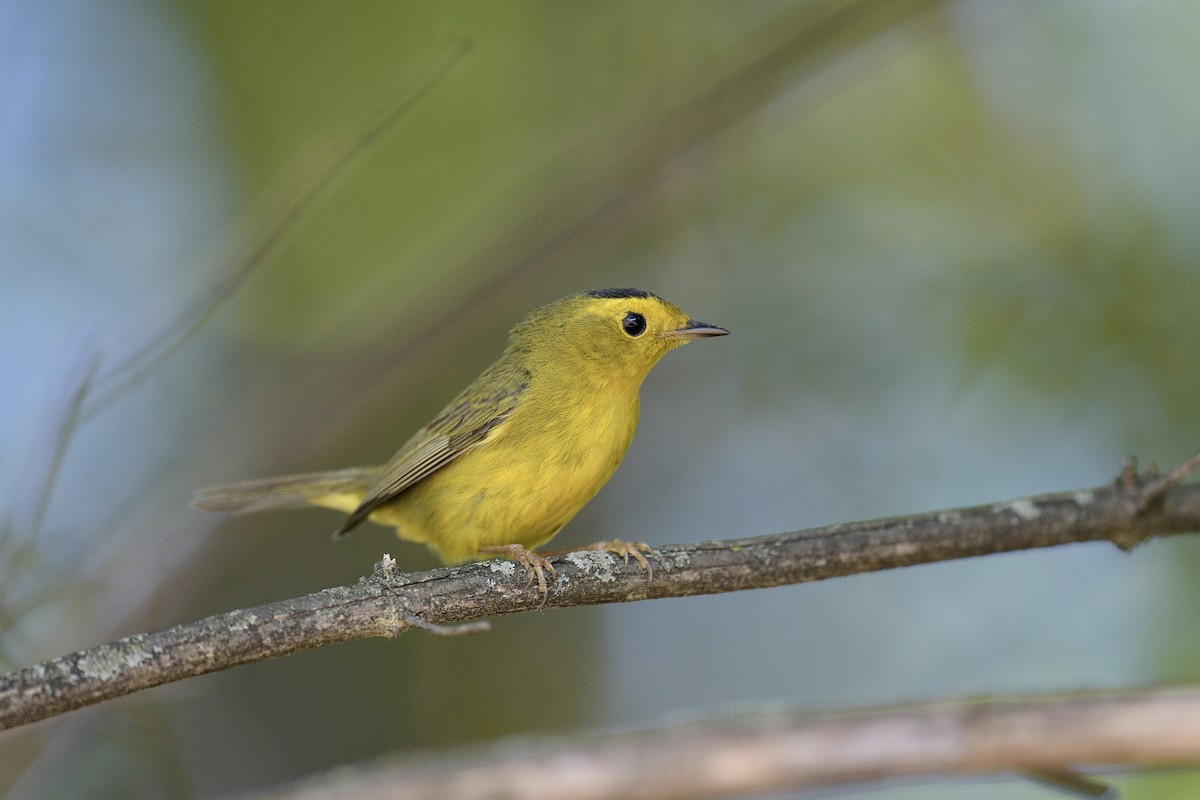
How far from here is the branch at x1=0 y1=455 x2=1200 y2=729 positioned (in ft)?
8.06

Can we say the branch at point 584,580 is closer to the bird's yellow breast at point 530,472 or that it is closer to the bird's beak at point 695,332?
the bird's yellow breast at point 530,472

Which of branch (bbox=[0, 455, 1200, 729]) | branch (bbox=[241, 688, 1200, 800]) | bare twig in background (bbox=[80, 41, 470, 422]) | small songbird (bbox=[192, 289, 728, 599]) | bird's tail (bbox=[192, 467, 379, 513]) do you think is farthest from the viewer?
bird's tail (bbox=[192, 467, 379, 513])

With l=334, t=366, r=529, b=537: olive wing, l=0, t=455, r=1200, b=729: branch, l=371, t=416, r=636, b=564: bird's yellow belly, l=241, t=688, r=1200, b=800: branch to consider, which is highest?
l=334, t=366, r=529, b=537: olive wing

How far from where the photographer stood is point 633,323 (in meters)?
4.30

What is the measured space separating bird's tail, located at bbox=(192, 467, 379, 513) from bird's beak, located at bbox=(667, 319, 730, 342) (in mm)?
1491

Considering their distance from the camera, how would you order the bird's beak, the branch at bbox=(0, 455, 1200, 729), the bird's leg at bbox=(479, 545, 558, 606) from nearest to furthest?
the branch at bbox=(0, 455, 1200, 729)
the bird's leg at bbox=(479, 545, 558, 606)
the bird's beak

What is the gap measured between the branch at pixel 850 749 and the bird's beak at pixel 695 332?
213 centimetres

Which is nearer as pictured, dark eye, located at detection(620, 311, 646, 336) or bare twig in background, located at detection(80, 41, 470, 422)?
bare twig in background, located at detection(80, 41, 470, 422)

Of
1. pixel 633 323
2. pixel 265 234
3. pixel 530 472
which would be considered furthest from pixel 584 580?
pixel 265 234

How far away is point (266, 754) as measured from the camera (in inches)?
233

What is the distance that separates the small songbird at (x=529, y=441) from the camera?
388 centimetres

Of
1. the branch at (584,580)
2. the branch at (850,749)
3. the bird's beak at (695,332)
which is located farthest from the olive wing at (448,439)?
the branch at (850,749)

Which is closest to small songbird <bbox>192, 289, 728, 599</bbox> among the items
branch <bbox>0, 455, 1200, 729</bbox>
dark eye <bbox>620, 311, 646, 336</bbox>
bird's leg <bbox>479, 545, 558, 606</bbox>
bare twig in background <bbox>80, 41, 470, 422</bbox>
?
dark eye <bbox>620, 311, 646, 336</bbox>

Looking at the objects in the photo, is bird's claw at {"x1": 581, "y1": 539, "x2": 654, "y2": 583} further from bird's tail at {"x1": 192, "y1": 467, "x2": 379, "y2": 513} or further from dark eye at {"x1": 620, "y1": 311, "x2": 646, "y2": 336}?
bird's tail at {"x1": 192, "y1": 467, "x2": 379, "y2": 513}
